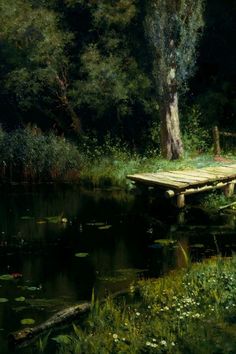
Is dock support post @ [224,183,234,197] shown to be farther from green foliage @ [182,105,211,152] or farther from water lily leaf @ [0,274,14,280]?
water lily leaf @ [0,274,14,280]

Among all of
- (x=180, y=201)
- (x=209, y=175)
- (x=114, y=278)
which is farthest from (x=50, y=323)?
(x=209, y=175)

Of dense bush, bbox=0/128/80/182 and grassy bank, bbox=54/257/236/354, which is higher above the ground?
dense bush, bbox=0/128/80/182

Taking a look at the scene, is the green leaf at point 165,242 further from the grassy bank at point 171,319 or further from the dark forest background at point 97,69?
the dark forest background at point 97,69

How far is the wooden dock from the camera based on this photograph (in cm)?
1345

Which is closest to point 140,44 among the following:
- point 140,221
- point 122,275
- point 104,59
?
point 104,59

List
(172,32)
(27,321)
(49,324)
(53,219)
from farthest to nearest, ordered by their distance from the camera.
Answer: (172,32) < (53,219) < (27,321) < (49,324)

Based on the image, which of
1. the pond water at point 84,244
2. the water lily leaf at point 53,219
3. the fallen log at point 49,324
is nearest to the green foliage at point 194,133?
the pond water at point 84,244

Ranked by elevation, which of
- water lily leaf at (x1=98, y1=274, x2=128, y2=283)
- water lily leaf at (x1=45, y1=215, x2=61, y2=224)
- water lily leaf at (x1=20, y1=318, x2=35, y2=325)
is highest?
water lily leaf at (x1=45, y1=215, x2=61, y2=224)

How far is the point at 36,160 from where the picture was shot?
725 inches

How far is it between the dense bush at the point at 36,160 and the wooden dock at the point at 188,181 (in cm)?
399

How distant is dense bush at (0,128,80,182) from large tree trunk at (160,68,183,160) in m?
3.13

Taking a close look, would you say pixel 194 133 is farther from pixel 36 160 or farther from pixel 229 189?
pixel 229 189

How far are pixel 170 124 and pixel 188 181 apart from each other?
673 cm

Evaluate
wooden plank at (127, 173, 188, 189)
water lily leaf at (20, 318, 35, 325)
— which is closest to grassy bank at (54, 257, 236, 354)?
water lily leaf at (20, 318, 35, 325)
